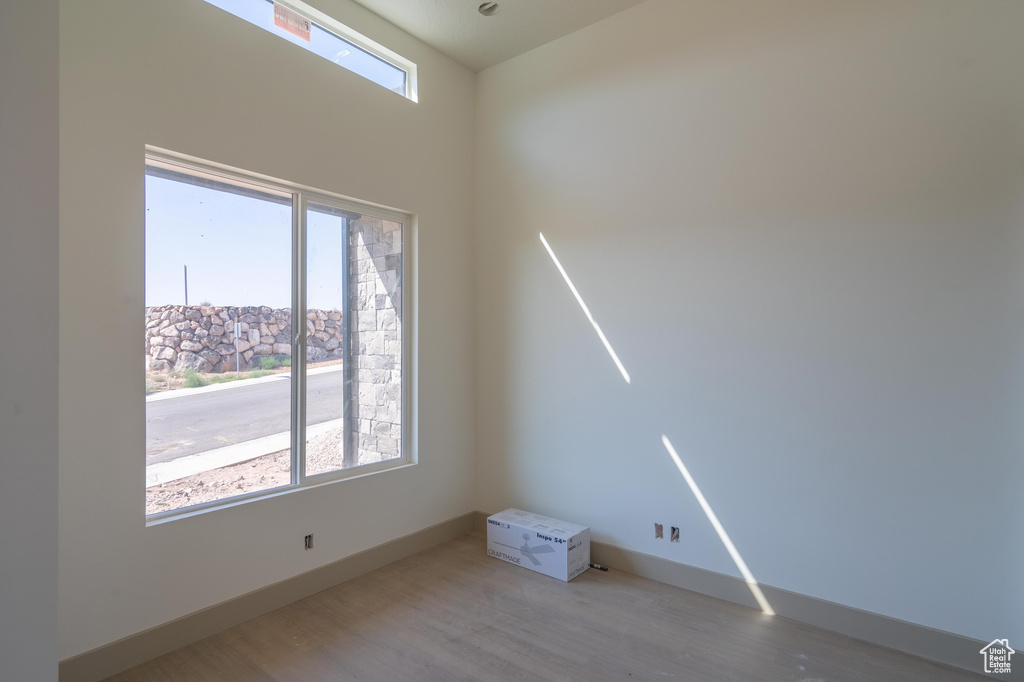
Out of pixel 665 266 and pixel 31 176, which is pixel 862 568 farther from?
pixel 31 176

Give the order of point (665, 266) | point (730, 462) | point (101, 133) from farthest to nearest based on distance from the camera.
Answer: point (665, 266) < point (730, 462) < point (101, 133)

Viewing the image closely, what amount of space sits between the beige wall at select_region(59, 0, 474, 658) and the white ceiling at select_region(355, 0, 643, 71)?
0.15 metres

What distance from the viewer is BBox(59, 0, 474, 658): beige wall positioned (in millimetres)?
2279

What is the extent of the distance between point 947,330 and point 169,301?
12.2 ft

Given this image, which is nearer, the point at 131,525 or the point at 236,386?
the point at 131,525

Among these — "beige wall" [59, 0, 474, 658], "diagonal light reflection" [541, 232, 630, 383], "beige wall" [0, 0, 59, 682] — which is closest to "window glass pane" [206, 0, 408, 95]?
"beige wall" [59, 0, 474, 658]

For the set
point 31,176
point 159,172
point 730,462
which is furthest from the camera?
point 730,462

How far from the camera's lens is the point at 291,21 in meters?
3.13

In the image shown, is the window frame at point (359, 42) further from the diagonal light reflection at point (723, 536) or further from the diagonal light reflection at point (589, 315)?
the diagonal light reflection at point (723, 536)

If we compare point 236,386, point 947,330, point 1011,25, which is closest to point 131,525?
point 236,386

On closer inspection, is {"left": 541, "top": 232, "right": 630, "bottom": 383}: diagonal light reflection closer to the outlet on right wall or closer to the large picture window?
the outlet on right wall

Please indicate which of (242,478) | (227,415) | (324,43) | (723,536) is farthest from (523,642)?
(324,43)

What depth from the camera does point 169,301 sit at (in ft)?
8.70

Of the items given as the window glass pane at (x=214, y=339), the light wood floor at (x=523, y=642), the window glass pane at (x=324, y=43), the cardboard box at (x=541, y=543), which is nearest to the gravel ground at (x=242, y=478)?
the window glass pane at (x=214, y=339)
